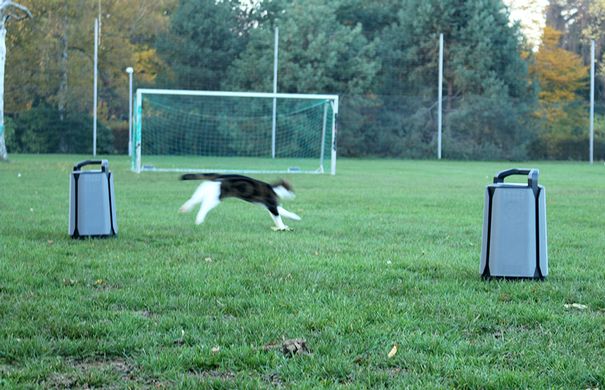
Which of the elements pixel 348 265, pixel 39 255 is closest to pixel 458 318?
pixel 348 265

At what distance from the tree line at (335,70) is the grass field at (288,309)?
30.4 m

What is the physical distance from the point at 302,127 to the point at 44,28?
1485 cm

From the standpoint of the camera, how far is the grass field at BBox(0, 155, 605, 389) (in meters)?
3.58

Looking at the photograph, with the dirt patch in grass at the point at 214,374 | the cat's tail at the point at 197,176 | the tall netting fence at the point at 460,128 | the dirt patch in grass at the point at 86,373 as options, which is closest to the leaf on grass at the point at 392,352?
the dirt patch in grass at the point at 214,374

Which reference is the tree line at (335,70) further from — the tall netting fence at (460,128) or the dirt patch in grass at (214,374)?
the dirt patch in grass at (214,374)

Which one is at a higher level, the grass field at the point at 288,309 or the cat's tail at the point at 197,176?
the cat's tail at the point at 197,176

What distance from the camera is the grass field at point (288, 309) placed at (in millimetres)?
3576

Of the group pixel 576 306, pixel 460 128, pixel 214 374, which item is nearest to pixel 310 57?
pixel 460 128

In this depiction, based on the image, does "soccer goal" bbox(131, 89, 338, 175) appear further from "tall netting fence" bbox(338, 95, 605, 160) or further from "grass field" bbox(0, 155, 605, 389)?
"grass field" bbox(0, 155, 605, 389)

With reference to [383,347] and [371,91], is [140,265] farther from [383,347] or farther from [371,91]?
[371,91]

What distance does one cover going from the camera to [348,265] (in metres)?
6.36

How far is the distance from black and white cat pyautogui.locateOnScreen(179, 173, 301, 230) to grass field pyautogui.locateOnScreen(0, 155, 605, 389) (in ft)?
0.80

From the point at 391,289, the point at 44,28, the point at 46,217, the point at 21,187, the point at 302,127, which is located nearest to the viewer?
the point at 391,289

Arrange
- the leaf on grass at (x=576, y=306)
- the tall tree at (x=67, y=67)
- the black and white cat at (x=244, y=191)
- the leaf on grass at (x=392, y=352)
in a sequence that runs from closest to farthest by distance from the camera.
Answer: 1. the leaf on grass at (x=392, y=352)
2. the leaf on grass at (x=576, y=306)
3. the black and white cat at (x=244, y=191)
4. the tall tree at (x=67, y=67)
